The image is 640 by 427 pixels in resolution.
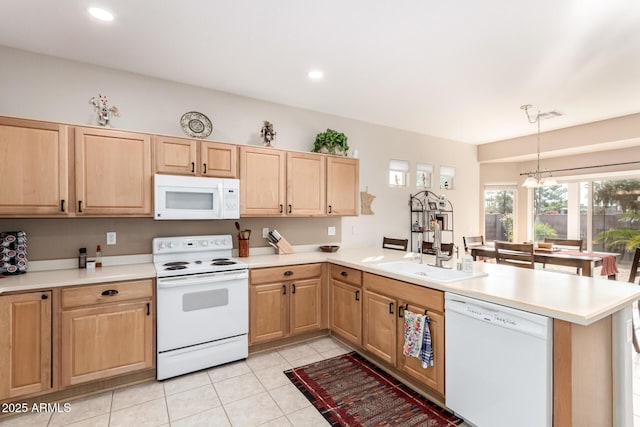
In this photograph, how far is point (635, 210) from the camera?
16.5ft

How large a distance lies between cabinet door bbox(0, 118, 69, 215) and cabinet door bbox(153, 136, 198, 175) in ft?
2.16

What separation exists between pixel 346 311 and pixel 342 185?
5.04 ft

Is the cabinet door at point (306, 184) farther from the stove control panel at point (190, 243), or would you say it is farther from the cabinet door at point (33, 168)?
the cabinet door at point (33, 168)

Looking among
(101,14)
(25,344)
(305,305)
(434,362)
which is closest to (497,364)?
(434,362)

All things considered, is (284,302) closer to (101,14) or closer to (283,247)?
(283,247)

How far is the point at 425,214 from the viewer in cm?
530

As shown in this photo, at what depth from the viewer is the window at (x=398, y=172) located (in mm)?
4958

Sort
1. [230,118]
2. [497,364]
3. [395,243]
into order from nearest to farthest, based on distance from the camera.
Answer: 1. [497,364]
2. [230,118]
3. [395,243]

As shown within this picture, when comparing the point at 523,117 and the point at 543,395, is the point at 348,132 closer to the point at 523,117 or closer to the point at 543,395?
the point at 523,117

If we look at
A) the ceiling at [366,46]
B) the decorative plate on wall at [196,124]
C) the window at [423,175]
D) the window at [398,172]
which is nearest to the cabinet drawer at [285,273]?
the decorative plate on wall at [196,124]

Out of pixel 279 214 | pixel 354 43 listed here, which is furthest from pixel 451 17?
pixel 279 214

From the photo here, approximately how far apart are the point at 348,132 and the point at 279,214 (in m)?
1.72

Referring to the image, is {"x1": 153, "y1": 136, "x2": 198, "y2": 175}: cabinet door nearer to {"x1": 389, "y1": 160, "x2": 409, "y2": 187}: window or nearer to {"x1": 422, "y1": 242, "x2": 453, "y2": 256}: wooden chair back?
{"x1": 422, "y1": 242, "x2": 453, "y2": 256}: wooden chair back

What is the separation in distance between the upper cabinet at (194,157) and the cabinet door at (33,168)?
684 mm
